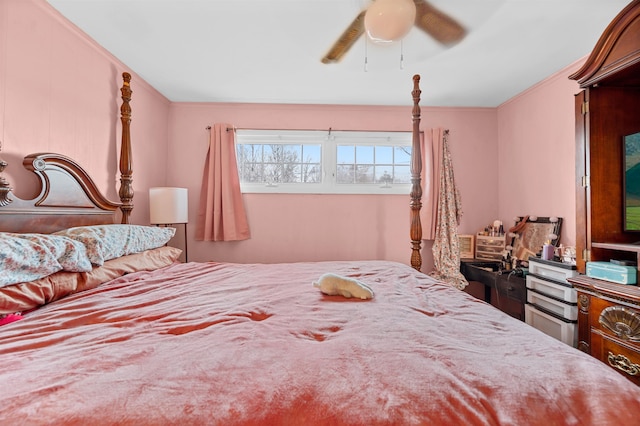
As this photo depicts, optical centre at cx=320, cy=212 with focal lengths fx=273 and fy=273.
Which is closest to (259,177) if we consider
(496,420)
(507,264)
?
(507,264)

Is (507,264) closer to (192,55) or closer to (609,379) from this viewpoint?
(609,379)

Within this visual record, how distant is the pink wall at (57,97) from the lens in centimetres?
157

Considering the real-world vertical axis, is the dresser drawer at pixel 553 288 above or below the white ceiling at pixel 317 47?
below

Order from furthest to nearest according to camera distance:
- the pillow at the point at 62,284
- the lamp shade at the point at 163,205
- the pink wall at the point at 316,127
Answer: the lamp shade at the point at 163,205 → the pink wall at the point at 316,127 → the pillow at the point at 62,284

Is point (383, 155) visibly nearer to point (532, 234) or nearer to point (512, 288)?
point (532, 234)

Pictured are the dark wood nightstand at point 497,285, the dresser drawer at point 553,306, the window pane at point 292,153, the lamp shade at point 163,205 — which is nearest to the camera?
the dresser drawer at point 553,306

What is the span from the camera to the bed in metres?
0.58

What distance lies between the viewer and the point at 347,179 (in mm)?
3385

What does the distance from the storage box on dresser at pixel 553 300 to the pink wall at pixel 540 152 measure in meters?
0.57

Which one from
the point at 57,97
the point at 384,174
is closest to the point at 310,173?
the point at 384,174

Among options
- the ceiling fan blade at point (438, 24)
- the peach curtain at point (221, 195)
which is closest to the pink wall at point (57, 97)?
the peach curtain at point (221, 195)

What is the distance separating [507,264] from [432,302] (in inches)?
78.6

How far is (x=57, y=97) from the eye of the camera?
185cm

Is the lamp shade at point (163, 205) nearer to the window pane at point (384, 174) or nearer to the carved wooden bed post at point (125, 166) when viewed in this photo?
the carved wooden bed post at point (125, 166)
